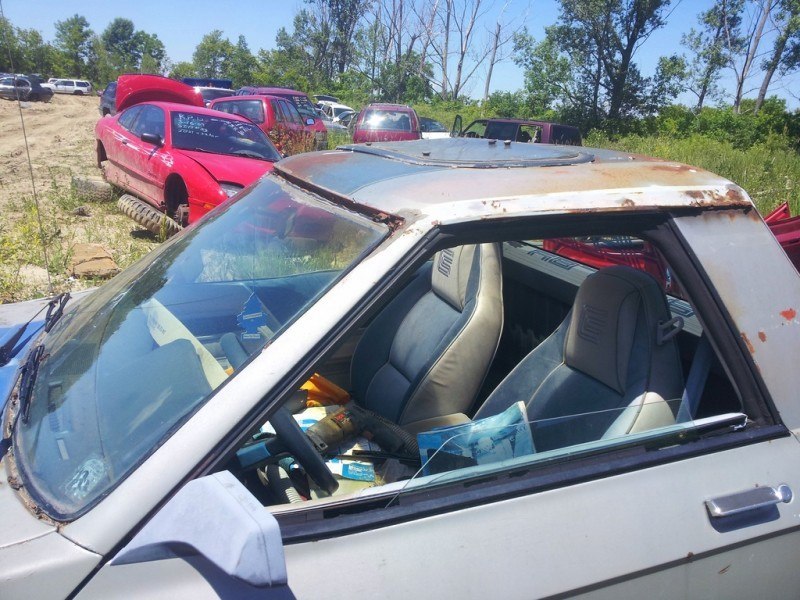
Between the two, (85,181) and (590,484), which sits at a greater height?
(590,484)

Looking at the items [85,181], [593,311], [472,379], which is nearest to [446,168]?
[593,311]

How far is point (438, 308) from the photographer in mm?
2580

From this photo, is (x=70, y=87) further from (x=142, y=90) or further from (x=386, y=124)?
(x=386, y=124)

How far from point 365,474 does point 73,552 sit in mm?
908

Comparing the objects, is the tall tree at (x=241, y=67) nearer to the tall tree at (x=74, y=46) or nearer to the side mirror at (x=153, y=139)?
the tall tree at (x=74, y=46)

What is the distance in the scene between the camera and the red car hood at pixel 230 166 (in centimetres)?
773

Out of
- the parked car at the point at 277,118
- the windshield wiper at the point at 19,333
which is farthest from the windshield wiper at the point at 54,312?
the parked car at the point at 277,118

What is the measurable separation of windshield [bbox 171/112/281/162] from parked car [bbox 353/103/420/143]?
21.1 feet

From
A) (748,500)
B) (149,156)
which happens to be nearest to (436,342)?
(748,500)

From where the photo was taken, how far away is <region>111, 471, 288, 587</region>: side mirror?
1.02m

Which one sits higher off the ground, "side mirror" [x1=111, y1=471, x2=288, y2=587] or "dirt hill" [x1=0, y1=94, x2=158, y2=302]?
"side mirror" [x1=111, y1=471, x2=288, y2=587]

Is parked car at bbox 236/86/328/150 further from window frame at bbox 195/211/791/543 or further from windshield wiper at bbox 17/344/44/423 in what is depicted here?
window frame at bbox 195/211/791/543

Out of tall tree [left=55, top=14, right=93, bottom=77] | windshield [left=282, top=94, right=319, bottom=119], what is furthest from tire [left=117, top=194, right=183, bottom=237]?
tall tree [left=55, top=14, right=93, bottom=77]

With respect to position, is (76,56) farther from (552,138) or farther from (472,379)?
(472,379)
